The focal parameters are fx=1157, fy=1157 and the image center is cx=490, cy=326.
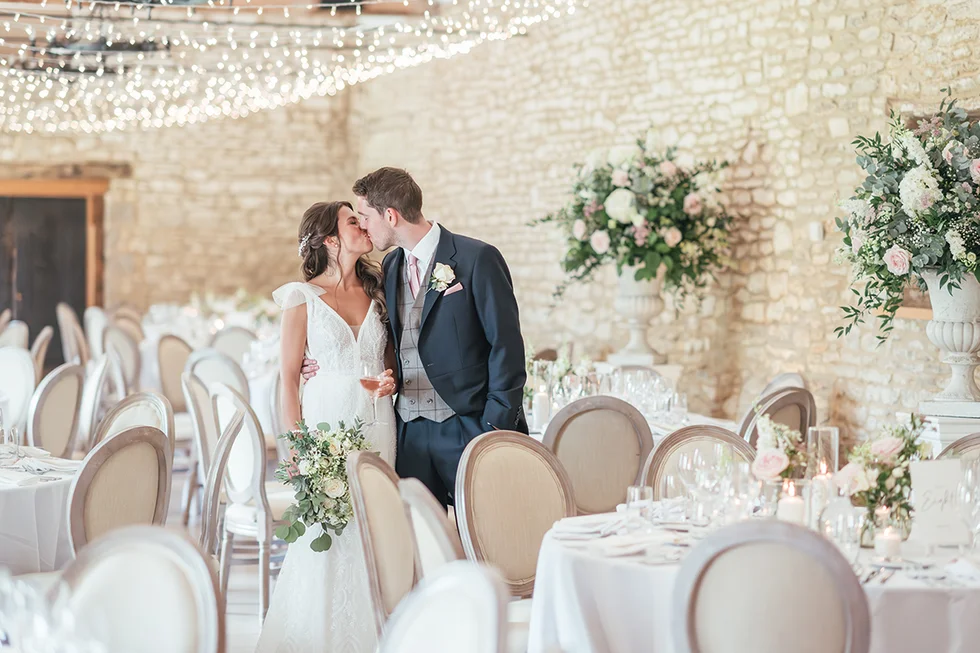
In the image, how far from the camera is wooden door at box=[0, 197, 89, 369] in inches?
514

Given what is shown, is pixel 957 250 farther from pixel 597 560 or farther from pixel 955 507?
pixel 597 560

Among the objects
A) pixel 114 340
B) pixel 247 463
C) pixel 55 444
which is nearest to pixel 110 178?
pixel 114 340

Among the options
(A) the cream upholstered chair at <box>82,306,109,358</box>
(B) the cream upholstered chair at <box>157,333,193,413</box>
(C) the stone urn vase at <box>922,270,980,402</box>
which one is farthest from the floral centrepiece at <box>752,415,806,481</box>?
(A) the cream upholstered chair at <box>82,306,109,358</box>

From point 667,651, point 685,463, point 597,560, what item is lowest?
point 667,651

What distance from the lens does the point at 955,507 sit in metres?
3.04

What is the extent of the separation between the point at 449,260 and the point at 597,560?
1.30m

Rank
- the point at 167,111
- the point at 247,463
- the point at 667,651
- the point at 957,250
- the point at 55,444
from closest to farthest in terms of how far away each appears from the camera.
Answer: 1. the point at 667,651
2. the point at 957,250
3. the point at 247,463
4. the point at 55,444
5. the point at 167,111

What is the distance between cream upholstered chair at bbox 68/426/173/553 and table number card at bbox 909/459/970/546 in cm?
234

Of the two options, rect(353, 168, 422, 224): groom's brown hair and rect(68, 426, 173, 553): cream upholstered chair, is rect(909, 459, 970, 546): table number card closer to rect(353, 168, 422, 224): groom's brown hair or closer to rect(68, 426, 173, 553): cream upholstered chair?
rect(353, 168, 422, 224): groom's brown hair

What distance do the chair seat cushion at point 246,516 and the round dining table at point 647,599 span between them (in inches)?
78.8

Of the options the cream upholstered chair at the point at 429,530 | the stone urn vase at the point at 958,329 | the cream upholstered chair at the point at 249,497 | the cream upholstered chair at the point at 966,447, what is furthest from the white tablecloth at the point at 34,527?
the stone urn vase at the point at 958,329

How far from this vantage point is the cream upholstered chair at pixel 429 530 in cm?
245

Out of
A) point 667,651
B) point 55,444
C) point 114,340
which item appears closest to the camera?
point 667,651

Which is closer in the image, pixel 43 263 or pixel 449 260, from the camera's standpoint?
pixel 449 260
